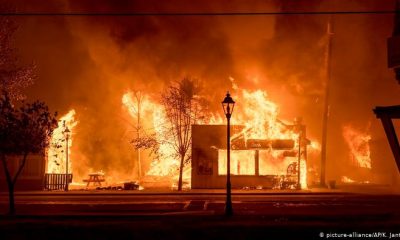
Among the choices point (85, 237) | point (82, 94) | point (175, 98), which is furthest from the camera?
point (82, 94)

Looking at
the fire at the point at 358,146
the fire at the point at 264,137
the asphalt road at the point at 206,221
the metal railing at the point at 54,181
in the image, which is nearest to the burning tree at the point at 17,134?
the asphalt road at the point at 206,221

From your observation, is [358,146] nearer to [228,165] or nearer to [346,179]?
[346,179]

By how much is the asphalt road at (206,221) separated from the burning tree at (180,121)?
11.0m

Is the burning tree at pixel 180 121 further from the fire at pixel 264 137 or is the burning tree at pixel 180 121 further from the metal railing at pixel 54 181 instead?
the metal railing at pixel 54 181

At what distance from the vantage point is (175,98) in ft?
116

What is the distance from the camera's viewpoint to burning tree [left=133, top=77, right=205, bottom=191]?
112 feet

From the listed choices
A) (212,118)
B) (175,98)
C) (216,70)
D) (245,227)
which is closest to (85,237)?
(245,227)

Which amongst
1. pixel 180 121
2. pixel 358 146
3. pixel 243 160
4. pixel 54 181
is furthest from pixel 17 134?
pixel 358 146

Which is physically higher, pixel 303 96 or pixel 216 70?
pixel 216 70

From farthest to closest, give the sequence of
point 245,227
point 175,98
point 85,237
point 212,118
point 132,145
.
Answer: point 132,145
point 212,118
point 175,98
point 245,227
point 85,237

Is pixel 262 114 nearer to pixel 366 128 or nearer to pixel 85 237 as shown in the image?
pixel 366 128

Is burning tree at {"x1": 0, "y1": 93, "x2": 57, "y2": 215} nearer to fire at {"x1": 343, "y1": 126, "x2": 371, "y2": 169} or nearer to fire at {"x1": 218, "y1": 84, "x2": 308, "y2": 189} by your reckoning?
fire at {"x1": 218, "y1": 84, "x2": 308, "y2": 189}

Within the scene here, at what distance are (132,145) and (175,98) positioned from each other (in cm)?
1488

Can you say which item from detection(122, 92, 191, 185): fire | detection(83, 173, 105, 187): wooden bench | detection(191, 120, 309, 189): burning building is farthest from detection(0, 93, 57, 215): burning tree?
Result: detection(122, 92, 191, 185): fire
